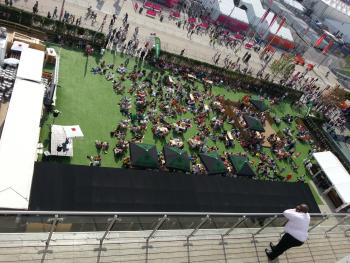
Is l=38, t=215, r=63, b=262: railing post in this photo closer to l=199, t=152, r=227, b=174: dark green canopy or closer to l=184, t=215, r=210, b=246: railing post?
l=184, t=215, r=210, b=246: railing post

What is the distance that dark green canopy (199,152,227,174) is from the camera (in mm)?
29497

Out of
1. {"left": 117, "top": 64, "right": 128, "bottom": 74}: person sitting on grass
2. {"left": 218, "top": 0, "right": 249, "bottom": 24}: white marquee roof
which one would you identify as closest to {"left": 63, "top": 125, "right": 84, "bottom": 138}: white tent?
{"left": 117, "top": 64, "right": 128, "bottom": 74}: person sitting on grass

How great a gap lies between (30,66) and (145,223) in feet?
67.3

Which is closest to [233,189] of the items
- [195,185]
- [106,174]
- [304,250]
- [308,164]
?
[195,185]

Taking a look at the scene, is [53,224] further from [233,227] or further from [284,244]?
[284,244]

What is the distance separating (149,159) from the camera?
27047mm

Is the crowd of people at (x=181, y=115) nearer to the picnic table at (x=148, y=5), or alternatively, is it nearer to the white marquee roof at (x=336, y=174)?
the white marquee roof at (x=336, y=174)

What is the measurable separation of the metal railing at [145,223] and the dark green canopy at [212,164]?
48.3ft

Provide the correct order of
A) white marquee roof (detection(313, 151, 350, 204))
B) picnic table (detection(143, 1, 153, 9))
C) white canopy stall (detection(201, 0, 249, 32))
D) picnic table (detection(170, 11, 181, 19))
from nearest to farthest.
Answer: white marquee roof (detection(313, 151, 350, 204)), picnic table (detection(143, 1, 153, 9)), picnic table (detection(170, 11, 181, 19)), white canopy stall (detection(201, 0, 249, 32))

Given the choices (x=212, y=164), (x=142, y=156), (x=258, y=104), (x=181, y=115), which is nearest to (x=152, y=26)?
(x=258, y=104)

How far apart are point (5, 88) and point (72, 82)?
8.73 meters

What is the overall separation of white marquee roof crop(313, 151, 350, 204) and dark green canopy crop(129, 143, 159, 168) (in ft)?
63.0

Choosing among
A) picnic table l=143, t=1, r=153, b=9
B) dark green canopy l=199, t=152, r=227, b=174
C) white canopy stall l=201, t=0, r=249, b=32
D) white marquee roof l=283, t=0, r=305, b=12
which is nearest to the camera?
dark green canopy l=199, t=152, r=227, b=174

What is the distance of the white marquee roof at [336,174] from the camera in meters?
34.1
